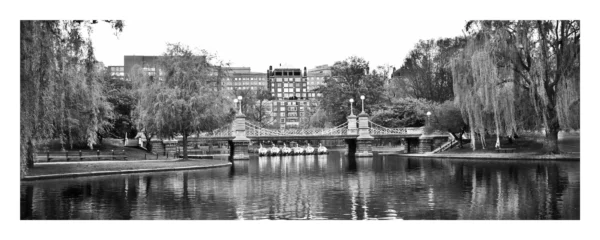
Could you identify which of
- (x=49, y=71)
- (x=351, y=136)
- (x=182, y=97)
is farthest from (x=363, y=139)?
(x=49, y=71)

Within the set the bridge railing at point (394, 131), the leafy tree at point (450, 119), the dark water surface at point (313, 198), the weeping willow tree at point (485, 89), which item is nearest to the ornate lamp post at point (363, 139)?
the bridge railing at point (394, 131)

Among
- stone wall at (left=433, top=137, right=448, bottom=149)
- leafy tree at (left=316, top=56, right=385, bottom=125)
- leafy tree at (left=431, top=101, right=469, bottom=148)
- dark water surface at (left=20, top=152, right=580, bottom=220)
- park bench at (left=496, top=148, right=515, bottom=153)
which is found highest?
leafy tree at (left=316, top=56, right=385, bottom=125)

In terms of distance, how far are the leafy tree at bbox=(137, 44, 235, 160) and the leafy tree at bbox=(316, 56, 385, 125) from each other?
1337 inches

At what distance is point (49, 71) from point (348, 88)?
5956 cm

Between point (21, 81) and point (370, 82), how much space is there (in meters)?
62.8

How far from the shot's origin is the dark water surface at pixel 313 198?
55.9 feet

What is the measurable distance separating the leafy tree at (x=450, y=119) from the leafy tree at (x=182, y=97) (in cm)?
2164

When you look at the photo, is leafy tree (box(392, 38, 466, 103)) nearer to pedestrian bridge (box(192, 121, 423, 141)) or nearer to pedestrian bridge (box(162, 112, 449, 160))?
pedestrian bridge (box(162, 112, 449, 160))

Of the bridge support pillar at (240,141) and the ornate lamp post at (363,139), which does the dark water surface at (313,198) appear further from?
the ornate lamp post at (363,139)

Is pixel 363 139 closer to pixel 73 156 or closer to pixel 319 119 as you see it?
pixel 73 156

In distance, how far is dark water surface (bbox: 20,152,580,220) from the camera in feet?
55.9

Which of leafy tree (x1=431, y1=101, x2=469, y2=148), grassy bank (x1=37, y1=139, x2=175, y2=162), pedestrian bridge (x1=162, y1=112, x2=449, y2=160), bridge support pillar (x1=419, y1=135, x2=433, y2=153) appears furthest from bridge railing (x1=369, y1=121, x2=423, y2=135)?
grassy bank (x1=37, y1=139, x2=175, y2=162)

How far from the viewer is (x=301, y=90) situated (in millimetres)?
196875

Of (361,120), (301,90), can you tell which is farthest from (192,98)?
(301,90)
